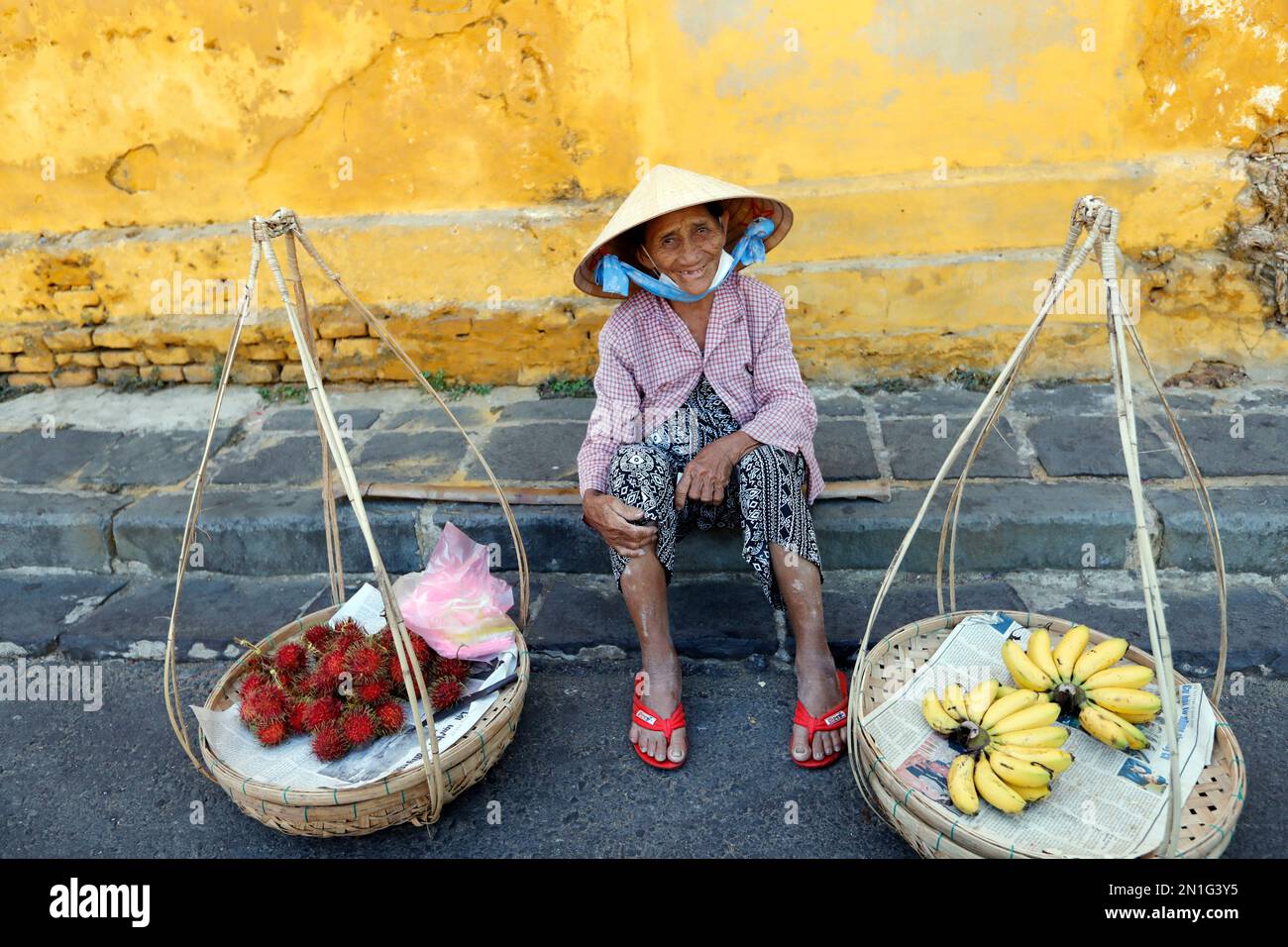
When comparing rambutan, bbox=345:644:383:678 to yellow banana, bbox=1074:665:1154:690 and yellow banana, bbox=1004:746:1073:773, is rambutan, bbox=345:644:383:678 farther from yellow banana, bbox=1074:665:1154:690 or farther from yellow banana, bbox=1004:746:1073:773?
yellow banana, bbox=1074:665:1154:690

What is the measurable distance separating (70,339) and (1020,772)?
414 cm

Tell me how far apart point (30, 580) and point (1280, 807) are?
3695 mm

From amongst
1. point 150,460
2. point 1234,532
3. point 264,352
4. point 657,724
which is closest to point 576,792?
point 657,724

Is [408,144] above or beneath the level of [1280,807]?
above

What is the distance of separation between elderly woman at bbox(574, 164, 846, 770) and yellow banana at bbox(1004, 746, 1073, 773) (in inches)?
18.4

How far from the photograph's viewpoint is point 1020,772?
1.83 metres

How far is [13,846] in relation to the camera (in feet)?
7.08

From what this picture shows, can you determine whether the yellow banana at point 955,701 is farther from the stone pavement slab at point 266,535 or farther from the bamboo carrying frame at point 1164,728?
the stone pavement slab at point 266,535

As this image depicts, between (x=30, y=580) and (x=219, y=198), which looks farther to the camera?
(x=219, y=198)

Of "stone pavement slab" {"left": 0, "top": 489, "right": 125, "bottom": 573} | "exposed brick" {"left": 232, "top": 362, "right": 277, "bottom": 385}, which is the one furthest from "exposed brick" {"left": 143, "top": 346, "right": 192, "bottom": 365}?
"stone pavement slab" {"left": 0, "top": 489, "right": 125, "bottom": 573}

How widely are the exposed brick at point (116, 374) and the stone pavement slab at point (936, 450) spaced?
10.7 feet

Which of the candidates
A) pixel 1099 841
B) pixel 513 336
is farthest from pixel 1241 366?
pixel 513 336

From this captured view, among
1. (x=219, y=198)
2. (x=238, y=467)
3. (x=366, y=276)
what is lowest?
(x=238, y=467)

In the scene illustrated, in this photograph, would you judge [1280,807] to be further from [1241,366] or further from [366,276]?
[366,276]
